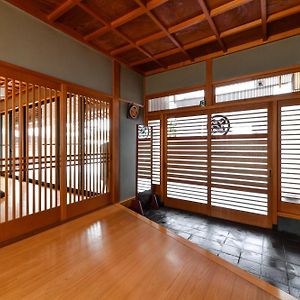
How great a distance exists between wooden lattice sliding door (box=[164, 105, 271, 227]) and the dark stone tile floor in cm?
29

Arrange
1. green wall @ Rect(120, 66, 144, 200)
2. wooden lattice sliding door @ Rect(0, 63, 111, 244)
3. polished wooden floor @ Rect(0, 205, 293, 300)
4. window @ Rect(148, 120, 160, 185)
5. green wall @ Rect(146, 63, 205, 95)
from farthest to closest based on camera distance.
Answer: window @ Rect(148, 120, 160, 185) < green wall @ Rect(120, 66, 144, 200) < green wall @ Rect(146, 63, 205, 95) < wooden lattice sliding door @ Rect(0, 63, 111, 244) < polished wooden floor @ Rect(0, 205, 293, 300)

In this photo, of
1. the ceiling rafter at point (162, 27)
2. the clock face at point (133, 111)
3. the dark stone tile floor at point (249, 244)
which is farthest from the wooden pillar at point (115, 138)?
the ceiling rafter at point (162, 27)

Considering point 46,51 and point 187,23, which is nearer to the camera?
point 46,51

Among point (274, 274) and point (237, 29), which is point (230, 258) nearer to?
point (274, 274)

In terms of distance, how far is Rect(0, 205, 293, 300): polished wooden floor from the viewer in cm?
150

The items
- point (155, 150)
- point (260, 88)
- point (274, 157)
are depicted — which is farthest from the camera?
point (155, 150)

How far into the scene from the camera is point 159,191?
4.45m

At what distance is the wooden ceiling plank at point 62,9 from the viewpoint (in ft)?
7.48

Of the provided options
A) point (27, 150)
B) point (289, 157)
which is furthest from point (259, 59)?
point (27, 150)

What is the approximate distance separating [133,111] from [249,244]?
304 cm

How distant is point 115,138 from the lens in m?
3.71

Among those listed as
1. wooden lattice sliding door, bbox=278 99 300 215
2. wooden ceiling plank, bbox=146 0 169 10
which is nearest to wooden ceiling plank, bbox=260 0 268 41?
wooden lattice sliding door, bbox=278 99 300 215

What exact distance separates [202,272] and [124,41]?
3.28 metres

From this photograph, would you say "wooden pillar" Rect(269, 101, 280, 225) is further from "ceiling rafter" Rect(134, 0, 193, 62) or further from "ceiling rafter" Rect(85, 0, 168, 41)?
"ceiling rafter" Rect(85, 0, 168, 41)
